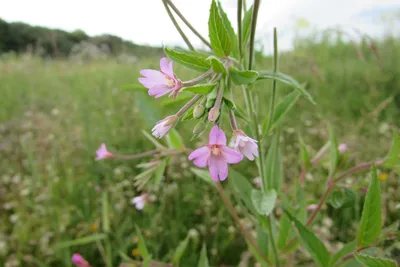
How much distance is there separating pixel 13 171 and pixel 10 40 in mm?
4683

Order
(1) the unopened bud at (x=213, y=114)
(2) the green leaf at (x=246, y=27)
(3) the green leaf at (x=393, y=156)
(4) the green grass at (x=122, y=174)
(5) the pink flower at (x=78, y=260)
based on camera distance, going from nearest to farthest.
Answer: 1. (1) the unopened bud at (x=213, y=114)
2. (2) the green leaf at (x=246, y=27)
3. (3) the green leaf at (x=393, y=156)
4. (5) the pink flower at (x=78, y=260)
5. (4) the green grass at (x=122, y=174)

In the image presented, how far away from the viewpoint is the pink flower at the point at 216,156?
528mm

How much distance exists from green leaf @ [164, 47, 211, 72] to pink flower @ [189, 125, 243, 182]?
A: 0.39 feet

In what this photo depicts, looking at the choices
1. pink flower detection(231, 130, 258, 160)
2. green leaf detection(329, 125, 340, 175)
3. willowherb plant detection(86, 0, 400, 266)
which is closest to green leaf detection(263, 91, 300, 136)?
willowherb plant detection(86, 0, 400, 266)

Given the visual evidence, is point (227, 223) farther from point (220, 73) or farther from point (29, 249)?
point (220, 73)

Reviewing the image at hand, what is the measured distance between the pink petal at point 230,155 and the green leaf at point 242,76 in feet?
0.35

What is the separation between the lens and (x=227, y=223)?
4.96 feet

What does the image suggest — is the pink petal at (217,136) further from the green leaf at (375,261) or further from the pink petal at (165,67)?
the green leaf at (375,261)

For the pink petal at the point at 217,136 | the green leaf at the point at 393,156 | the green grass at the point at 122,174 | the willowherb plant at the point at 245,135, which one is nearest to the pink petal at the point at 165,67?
the willowherb plant at the point at 245,135

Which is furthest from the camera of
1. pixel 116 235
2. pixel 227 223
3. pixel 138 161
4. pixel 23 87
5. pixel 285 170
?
pixel 23 87

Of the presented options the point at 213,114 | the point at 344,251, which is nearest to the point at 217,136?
the point at 213,114

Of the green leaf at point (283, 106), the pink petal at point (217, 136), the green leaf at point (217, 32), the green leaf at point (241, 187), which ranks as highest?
the green leaf at point (217, 32)

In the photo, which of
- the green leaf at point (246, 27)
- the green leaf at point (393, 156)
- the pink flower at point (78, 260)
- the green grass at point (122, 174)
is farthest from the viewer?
the green grass at point (122, 174)

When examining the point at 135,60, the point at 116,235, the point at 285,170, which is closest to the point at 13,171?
the point at 116,235
